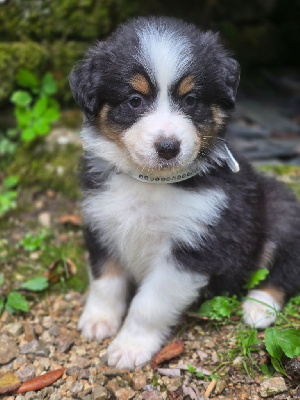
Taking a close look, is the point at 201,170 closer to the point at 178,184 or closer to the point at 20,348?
the point at 178,184

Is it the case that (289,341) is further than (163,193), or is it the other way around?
(163,193)

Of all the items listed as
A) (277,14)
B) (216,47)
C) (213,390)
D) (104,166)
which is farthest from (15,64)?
(277,14)

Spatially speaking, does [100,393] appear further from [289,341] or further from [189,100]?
[189,100]

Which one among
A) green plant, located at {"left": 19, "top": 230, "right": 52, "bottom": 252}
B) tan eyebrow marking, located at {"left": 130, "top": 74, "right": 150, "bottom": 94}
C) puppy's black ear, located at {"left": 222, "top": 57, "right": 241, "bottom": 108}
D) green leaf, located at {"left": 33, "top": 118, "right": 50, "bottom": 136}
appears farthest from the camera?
green leaf, located at {"left": 33, "top": 118, "right": 50, "bottom": 136}

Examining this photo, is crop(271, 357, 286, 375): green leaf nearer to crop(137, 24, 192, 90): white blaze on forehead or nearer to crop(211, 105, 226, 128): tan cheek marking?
crop(211, 105, 226, 128): tan cheek marking

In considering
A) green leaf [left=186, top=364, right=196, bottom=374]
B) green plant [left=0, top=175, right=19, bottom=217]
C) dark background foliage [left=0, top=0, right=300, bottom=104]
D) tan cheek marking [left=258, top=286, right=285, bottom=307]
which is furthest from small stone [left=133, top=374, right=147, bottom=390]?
dark background foliage [left=0, top=0, right=300, bottom=104]

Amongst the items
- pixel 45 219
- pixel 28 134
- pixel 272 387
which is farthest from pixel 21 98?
pixel 272 387

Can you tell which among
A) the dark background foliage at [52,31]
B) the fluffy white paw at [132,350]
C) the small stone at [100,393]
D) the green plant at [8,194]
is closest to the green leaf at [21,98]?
the dark background foliage at [52,31]
